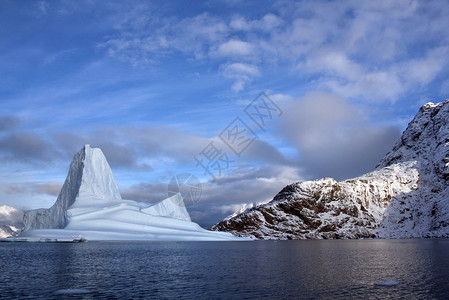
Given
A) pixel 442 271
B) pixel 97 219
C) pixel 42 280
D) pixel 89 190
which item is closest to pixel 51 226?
pixel 89 190

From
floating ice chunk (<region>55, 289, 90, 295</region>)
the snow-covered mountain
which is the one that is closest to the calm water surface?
floating ice chunk (<region>55, 289, 90, 295</region>)

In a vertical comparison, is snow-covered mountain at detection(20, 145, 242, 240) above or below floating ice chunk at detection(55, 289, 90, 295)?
above

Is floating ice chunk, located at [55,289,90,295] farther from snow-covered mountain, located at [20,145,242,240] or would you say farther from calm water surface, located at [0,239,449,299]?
snow-covered mountain, located at [20,145,242,240]

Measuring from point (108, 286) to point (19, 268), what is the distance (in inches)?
820

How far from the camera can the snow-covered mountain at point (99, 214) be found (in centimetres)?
10631

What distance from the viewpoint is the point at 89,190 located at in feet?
407

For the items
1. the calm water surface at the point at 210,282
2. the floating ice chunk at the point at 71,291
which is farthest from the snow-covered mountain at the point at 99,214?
the floating ice chunk at the point at 71,291

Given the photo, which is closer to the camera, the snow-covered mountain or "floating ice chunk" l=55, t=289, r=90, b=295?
"floating ice chunk" l=55, t=289, r=90, b=295

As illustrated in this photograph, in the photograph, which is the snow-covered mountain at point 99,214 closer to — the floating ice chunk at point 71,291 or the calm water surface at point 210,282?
the calm water surface at point 210,282

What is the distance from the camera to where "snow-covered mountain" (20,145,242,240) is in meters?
106

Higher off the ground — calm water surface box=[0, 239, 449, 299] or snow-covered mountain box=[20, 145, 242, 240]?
snow-covered mountain box=[20, 145, 242, 240]

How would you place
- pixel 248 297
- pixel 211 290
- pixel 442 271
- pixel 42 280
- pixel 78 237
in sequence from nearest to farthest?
pixel 248 297 → pixel 211 290 → pixel 42 280 → pixel 442 271 → pixel 78 237

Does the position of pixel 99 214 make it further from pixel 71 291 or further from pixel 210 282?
pixel 71 291

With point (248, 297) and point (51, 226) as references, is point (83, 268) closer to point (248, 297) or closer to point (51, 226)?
point (248, 297)
